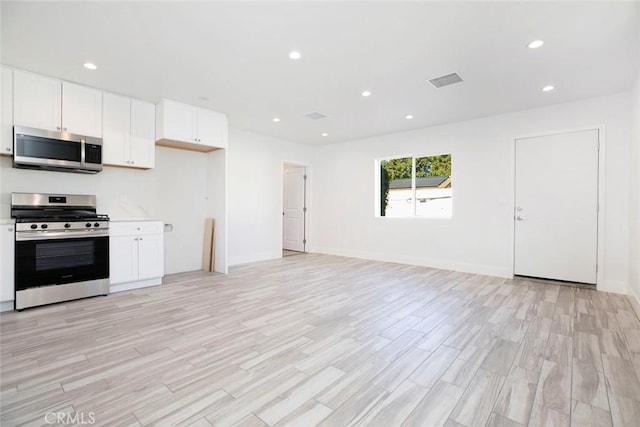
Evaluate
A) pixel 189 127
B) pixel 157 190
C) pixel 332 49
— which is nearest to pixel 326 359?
pixel 332 49

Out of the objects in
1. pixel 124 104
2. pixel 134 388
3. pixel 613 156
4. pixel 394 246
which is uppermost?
pixel 124 104

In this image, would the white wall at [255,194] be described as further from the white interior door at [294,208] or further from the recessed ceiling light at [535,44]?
the recessed ceiling light at [535,44]

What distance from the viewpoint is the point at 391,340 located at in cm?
247

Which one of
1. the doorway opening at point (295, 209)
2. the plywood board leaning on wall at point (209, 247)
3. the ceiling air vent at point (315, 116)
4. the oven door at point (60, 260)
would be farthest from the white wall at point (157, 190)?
A: the doorway opening at point (295, 209)

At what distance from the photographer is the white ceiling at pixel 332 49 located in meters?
2.32

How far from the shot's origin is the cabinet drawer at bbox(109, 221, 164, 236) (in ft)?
12.4

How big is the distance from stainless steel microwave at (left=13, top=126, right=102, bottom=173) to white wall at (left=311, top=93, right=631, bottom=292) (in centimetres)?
466

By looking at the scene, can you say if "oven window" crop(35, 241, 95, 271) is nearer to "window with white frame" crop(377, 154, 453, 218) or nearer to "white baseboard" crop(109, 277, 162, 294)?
"white baseboard" crop(109, 277, 162, 294)

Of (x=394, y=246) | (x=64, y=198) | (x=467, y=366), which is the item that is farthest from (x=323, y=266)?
(x=64, y=198)

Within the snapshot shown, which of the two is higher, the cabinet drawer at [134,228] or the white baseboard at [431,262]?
the cabinet drawer at [134,228]

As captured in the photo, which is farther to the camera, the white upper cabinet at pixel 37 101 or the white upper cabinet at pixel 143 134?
the white upper cabinet at pixel 143 134

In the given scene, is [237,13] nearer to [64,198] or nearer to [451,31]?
[451,31]

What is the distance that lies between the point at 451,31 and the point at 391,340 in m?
2.72

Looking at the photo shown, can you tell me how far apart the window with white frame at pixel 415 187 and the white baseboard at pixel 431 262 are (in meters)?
0.86
